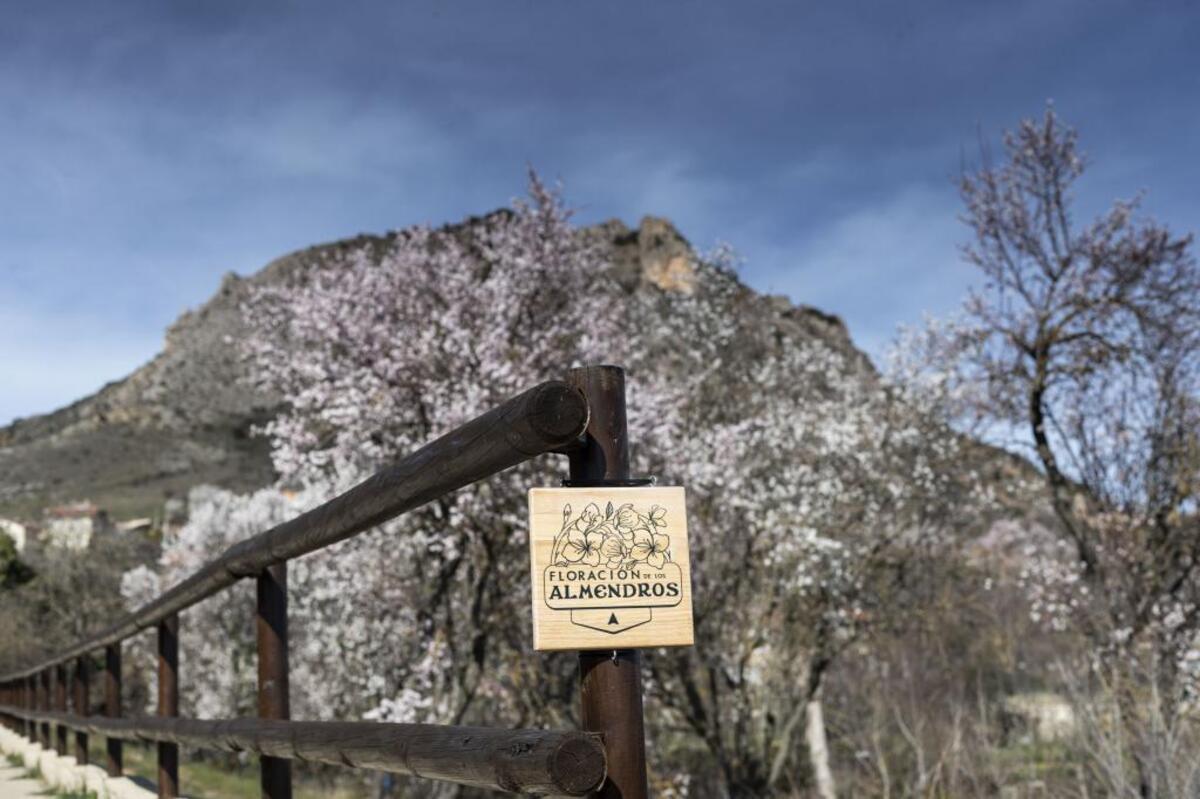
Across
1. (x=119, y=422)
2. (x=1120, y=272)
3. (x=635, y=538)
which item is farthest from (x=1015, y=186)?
(x=119, y=422)

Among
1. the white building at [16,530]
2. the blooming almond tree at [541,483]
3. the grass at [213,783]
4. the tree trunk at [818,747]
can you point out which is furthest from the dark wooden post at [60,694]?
the white building at [16,530]

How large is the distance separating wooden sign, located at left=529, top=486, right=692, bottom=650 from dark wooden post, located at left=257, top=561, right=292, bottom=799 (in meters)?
1.97

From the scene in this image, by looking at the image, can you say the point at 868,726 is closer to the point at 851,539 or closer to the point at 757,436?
the point at 851,539

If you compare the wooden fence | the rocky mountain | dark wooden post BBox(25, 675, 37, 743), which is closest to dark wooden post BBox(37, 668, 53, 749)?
dark wooden post BBox(25, 675, 37, 743)

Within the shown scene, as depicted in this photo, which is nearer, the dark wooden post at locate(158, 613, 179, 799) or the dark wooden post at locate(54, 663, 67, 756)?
the dark wooden post at locate(158, 613, 179, 799)

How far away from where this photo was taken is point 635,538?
6.24 feet

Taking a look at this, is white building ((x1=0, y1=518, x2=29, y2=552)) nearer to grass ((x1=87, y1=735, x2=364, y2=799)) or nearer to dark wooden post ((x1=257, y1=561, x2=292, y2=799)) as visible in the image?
grass ((x1=87, y1=735, x2=364, y2=799))

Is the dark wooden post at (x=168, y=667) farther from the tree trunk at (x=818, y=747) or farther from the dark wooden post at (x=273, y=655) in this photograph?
the tree trunk at (x=818, y=747)

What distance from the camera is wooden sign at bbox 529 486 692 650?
1.86 meters

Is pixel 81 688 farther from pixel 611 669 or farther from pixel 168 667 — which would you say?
pixel 611 669

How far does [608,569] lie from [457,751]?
0.44m

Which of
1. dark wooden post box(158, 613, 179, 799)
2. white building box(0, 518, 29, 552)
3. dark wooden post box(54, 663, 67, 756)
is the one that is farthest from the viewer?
white building box(0, 518, 29, 552)

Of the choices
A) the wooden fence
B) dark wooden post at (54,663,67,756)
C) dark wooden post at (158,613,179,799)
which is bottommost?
dark wooden post at (54,663,67,756)

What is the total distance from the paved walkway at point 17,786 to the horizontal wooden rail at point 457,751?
13.3 ft
